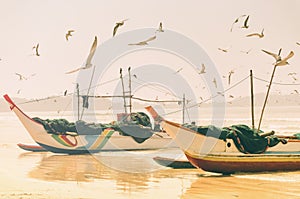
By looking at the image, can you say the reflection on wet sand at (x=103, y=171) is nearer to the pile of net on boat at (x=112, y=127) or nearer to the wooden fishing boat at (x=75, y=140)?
the wooden fishing boat at (x=75, y=140)

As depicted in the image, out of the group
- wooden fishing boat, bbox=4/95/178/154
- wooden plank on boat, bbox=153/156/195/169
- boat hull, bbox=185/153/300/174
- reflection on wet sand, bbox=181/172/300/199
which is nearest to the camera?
reflection on wet sand, bbox=181/172/300/199

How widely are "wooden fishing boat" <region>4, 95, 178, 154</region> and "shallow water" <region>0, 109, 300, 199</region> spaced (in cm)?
346

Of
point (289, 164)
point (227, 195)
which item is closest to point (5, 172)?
point (227, 195)

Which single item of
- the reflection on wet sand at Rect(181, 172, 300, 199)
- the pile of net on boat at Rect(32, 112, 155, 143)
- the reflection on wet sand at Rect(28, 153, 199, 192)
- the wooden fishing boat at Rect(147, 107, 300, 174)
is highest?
the pile of net on boat at Rect(32, 112, 155, 143)

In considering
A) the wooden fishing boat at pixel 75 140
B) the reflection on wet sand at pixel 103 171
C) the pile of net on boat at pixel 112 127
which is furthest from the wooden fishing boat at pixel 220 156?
the pile of net on boat at pixel 112 127

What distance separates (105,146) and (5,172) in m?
7.34

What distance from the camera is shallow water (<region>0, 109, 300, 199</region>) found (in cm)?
1039

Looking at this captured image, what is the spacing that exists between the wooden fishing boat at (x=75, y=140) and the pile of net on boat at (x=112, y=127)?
20cm

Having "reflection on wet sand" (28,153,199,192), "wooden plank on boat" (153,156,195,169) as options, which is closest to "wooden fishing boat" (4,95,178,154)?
"reflection on wet sand" (28,153,199,192)

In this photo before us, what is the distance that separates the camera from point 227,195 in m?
10.3

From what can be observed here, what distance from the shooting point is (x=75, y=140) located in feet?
66.3

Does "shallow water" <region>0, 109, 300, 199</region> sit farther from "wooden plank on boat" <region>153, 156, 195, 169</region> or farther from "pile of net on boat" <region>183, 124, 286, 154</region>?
"pile of net on boat" <region>183, 124, 286, 154</region>

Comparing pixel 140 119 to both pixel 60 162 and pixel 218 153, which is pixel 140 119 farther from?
pixel 218 153

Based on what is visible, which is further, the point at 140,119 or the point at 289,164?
the point at 140,119
